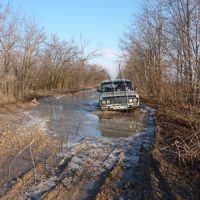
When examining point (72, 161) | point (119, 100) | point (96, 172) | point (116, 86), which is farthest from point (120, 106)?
point (96, 172)

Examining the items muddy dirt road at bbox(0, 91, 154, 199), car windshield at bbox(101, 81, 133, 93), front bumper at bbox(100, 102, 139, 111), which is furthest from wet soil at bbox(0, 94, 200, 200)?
car windshield at bbox(101, 81, 133, 93)

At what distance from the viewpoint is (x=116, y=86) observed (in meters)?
13.8

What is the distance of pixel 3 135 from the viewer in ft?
25.1

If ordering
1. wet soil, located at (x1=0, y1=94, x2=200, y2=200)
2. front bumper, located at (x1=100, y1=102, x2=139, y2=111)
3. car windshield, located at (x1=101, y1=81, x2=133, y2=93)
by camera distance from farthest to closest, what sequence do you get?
car windshield, located at (x1=101, y1=81, x2=133, y2=93) < front bumper, located at (x1=100, y1=102, x2=139, y2=111) < wet soil, located at (x1=0, y1=94, x2=200, y2=200)

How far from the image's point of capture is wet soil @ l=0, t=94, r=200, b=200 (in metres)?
3.73

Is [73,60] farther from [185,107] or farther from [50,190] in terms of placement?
[50,190]

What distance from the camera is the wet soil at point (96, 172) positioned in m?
3.73

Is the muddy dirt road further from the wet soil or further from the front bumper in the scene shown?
the front bumper

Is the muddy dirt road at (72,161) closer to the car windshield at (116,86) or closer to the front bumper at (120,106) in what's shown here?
the front bumper at (120,106)

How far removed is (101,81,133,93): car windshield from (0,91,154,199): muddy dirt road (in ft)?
16.5

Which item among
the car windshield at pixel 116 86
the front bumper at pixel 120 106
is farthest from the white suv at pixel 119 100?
the car windshield at pixel 116 86

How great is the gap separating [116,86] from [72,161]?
9.02 metres

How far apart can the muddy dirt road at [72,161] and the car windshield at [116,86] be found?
5.04 metres

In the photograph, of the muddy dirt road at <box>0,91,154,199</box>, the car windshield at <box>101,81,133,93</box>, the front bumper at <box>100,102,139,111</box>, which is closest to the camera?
the muddy dirt road at <box>0,91,154,199</box>
